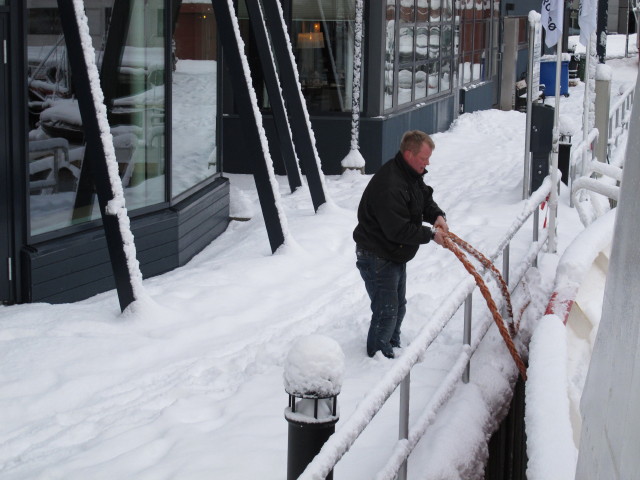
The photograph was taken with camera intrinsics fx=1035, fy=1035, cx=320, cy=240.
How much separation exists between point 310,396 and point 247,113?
7.24m

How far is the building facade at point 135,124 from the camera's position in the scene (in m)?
8.15

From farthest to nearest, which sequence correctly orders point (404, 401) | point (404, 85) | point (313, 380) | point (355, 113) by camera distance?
1. point (404, 85)
2. point (355, 113)
3. point (404, 401)
4. point (313, 380)

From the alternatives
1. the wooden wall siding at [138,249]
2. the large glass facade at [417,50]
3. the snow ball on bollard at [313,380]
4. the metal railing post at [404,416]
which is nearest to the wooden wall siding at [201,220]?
the wooden wall siding at [138,249]

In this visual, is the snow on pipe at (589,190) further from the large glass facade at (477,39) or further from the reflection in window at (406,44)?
the large glass facade at (477,39)

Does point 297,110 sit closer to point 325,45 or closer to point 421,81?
point 325,45

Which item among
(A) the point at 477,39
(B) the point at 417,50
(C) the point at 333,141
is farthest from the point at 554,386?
(A) the point at 477,39

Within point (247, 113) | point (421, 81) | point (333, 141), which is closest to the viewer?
point (247, 113)

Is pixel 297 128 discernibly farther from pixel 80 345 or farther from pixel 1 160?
pixel 80 345

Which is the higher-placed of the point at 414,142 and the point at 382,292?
the point at 414,142

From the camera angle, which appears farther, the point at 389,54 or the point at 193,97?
the point at 389,54

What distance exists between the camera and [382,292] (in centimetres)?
688

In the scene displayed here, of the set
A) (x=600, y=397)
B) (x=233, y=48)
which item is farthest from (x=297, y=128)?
(x=600, y=397)

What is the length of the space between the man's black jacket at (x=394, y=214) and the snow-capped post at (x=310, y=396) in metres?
3.11

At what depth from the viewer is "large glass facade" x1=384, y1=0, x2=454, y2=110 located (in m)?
17.1
